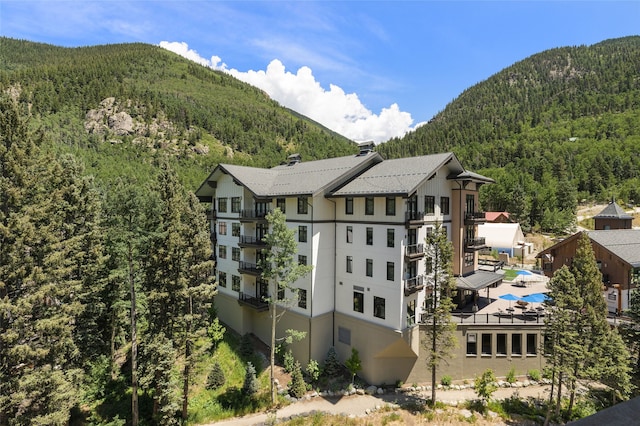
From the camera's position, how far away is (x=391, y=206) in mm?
23641

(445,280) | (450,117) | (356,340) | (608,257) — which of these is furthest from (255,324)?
(450,117)

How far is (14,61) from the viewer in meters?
159

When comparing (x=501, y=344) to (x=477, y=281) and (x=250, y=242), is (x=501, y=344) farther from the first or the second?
(x=250, y=242)

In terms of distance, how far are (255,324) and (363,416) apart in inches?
542

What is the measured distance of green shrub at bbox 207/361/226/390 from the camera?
84.3 feet

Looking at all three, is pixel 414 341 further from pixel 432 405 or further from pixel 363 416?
pixel 363 416

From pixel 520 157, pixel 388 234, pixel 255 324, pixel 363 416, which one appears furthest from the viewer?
pixel 520 157

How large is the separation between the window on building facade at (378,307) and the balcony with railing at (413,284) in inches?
79.4

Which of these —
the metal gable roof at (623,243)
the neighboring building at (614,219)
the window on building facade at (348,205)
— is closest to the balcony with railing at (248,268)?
the window on building facade at (348,205)

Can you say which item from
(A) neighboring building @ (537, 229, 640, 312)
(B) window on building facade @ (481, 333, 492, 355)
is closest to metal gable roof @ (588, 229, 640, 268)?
(A) neighboring building @ (537, 229, 640, 312)

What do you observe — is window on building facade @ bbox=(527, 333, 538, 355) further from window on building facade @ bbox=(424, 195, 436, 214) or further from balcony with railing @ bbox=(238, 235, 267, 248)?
balcony with railing @ bbox=(238, 235, 267, 248)

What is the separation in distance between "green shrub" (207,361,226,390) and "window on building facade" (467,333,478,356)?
19.8 meters

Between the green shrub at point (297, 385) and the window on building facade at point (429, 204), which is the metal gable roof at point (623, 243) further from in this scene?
the green shrub at point (297, 385)

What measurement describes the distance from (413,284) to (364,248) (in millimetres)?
4492
